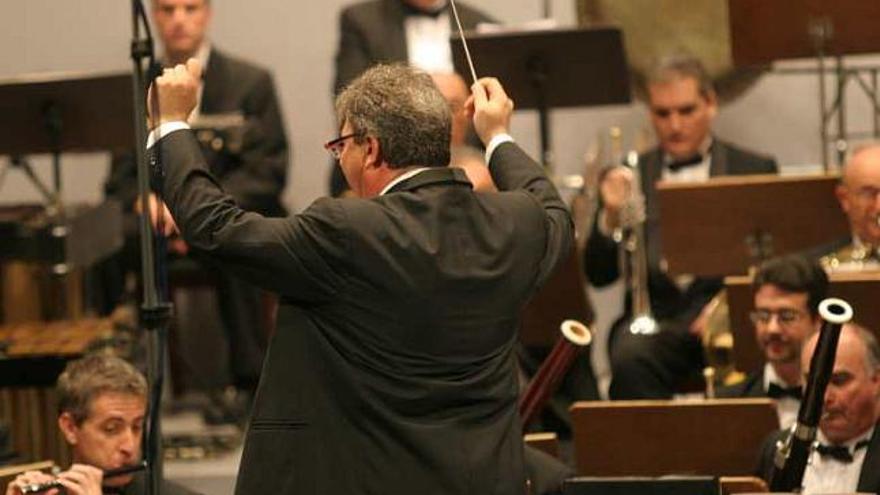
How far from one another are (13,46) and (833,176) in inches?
170

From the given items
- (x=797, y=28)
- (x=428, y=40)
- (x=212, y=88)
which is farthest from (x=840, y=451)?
(x=212, y=88)

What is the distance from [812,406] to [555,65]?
2.87 meters

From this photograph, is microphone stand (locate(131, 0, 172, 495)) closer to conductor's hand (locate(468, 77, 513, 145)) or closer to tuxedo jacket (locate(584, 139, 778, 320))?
conductor's hand (locate(468, 77, 513, 145))

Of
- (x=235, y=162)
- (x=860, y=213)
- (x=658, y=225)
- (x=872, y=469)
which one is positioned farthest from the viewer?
Answer: (x=235, y=162)

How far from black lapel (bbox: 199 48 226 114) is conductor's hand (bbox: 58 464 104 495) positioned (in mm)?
3590

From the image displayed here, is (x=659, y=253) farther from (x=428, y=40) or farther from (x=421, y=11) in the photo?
(x=421, y=11)

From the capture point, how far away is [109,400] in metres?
4.61

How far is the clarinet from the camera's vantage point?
13.8ft

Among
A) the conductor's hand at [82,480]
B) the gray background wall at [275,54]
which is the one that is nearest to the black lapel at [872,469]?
the conductor's hand at [82,480]

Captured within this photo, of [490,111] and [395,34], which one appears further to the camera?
[395,34]

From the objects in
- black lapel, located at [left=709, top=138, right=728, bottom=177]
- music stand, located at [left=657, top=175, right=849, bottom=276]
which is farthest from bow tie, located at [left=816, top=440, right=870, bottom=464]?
black lapel, located at [left=709, top=138, right=728, bottom=177]

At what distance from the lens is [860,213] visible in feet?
19.5

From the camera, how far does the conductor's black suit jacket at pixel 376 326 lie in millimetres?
3410

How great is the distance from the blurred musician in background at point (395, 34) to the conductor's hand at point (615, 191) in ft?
3.41
